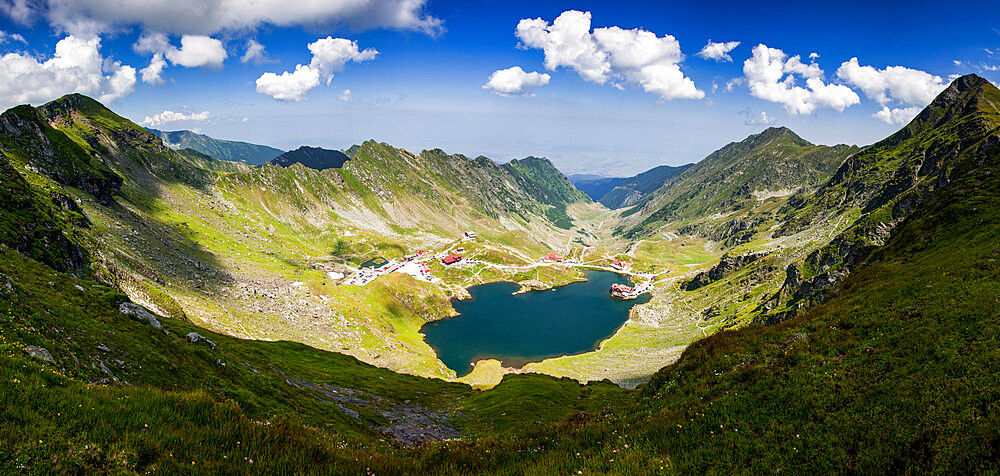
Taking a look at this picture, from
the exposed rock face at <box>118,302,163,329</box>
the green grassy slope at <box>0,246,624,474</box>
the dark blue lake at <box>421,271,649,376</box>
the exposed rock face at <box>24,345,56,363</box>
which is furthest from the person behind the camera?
the dark blue lake at <box>421,271,649,376</box>

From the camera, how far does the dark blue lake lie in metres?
134

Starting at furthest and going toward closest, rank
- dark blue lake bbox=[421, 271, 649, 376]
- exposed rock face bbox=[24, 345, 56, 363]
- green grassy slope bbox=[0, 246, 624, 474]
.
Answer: dark blue lake bbox=[421, 271, 649, 376]
exposed rock face bbox=[24, 345, 56, 363]
green grassy slope bbox=[0, 246, 624, 474]

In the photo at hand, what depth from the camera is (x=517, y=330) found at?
521 ft

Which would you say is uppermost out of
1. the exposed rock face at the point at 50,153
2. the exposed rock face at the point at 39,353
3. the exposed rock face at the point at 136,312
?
the exposed rock face at the point at 50,153

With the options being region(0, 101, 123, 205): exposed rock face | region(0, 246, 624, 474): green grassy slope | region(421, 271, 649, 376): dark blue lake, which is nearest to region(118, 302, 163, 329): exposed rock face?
region(0, 246, 624, 474): green grassy slope

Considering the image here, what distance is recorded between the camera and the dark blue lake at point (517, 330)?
133750 millimetres

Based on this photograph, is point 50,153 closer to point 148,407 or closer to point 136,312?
point 136,312

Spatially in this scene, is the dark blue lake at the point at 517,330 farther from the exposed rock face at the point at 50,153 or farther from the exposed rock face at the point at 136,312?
the exposed rock face at the point at 50,153

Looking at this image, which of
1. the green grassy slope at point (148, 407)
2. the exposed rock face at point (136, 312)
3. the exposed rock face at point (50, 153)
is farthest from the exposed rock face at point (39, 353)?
the exposed rock face at point (50, 153)

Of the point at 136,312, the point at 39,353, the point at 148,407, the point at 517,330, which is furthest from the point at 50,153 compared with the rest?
the point at 148,407

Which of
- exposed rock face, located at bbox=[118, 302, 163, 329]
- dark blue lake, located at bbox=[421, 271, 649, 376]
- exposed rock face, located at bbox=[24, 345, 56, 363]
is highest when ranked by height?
exposed rock face, located at bbox=[24, 345, 56, 363]

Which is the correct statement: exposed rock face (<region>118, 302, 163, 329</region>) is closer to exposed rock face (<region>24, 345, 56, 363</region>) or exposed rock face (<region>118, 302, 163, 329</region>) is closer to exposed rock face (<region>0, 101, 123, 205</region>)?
exposed rock face (<region>24, 345, 56, 363</region>)

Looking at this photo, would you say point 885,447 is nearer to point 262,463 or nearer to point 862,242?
point 262,463

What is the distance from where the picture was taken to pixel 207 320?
82.1 meters
